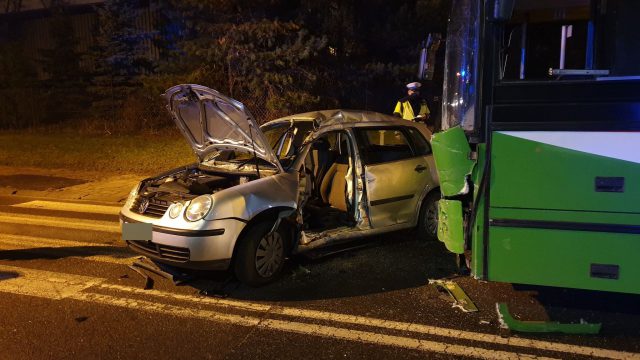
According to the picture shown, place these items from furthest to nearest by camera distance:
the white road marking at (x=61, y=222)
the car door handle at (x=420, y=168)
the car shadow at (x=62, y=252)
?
the white road marking at (x=61, y=222) → the car door handle at (x=420, y=168) → the car shadow at (x=62, y=252)

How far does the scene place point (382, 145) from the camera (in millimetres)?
6281

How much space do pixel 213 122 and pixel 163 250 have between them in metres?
1.55

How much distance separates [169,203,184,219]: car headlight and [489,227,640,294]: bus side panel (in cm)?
260

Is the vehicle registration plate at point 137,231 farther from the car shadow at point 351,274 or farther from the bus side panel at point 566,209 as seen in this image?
the bus side panel at point 566,209

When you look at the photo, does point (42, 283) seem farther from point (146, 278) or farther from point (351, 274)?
point (351, 274)

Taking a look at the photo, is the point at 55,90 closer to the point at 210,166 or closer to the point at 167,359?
the point at 210,166

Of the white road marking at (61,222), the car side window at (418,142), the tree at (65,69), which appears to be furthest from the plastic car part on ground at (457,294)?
the tree at (65,69)

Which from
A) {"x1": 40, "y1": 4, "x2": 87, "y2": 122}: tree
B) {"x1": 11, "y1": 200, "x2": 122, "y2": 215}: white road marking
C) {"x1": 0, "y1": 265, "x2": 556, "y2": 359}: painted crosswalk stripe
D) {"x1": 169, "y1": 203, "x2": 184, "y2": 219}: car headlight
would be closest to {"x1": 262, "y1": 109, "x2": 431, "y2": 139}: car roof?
{"x1": 169, "y1": 203, "x2": 184, "y2": 219}: car headlight

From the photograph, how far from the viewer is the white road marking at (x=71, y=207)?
8.65m

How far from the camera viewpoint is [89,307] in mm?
4629

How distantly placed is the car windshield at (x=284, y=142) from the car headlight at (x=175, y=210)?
1.13 meters

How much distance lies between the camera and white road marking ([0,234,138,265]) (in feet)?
19.6

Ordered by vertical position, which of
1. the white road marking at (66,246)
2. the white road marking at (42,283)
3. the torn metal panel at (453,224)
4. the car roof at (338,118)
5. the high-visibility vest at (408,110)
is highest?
the car roof at (338,118)

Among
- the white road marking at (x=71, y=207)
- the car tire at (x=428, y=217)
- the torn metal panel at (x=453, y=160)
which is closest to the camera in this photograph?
the torn metal panel at (x=453, y=160)
